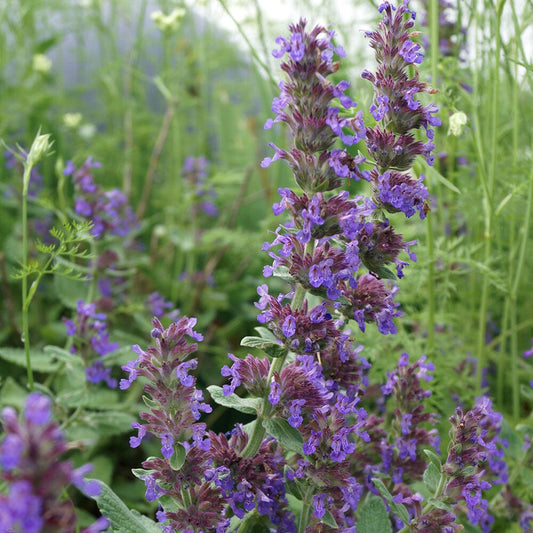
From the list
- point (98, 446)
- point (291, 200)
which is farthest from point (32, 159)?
point (98, 446)

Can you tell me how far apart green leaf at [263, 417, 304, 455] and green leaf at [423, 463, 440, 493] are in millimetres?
257

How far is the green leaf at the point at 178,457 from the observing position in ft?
3.07

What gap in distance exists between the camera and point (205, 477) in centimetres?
98

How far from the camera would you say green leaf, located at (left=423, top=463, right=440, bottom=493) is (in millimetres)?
1114

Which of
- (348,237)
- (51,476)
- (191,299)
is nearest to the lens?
(51,476)

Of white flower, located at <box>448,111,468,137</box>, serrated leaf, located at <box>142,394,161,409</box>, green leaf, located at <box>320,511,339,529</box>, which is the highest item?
white flower, located at <box>448,111,468,137</box>

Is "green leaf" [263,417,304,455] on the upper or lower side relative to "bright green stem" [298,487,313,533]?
upper

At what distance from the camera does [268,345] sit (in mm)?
1041

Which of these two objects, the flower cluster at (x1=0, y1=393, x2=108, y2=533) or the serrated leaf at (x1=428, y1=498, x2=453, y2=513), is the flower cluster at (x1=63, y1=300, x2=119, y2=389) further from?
the flower cluster at (x1=0, y1=393, x2=108, y2=533)

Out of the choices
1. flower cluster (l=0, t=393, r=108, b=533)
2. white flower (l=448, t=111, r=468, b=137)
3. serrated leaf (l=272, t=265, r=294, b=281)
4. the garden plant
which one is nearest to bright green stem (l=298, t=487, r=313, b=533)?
the garden plant

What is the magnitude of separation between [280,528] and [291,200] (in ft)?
1.81

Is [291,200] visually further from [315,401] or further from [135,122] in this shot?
[135,122]

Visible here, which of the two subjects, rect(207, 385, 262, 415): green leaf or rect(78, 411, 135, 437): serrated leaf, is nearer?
rect(207, 385, 262, 415): green leaf

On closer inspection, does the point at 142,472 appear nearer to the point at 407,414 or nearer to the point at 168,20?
the point at 407,414
